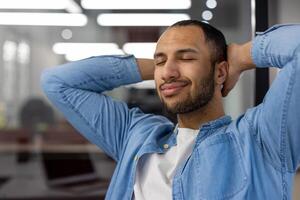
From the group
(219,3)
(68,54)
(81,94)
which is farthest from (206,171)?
(68,54)

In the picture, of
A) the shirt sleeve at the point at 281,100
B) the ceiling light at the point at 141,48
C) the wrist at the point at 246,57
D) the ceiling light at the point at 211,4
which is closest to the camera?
the shirt sleeve at the point at 281,100

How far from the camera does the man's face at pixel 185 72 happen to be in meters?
0.93

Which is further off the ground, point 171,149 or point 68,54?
point 68,54

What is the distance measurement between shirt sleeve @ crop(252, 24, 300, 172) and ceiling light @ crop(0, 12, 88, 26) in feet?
5.09

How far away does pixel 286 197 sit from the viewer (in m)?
0.86

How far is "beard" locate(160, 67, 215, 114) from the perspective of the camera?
0.93 metres

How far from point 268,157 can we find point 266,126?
76 mm

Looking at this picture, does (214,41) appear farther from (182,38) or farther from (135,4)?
(135,4)

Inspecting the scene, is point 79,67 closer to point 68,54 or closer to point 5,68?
point 68,54

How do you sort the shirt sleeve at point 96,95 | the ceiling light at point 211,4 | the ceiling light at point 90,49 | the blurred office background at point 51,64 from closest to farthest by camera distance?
the shirt sleeve at point 96,95
the ceiling light at point 211,4
the blurred office background at point 51,64
the ceiling light at point 90,49

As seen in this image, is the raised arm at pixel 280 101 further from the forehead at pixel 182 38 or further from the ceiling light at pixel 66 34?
the ceiling light at pixel 66 34

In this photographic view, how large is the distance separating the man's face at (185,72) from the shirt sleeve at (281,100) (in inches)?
5.0

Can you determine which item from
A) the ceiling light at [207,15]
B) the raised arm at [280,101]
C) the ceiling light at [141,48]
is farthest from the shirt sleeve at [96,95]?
the ceiling light at [141,48]

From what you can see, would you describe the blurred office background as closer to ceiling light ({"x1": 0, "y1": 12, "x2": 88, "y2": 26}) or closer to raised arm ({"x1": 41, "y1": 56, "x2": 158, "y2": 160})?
ceiling light ({"x1": 0, "y1": 12, "x2": 88, "y2": 26})
